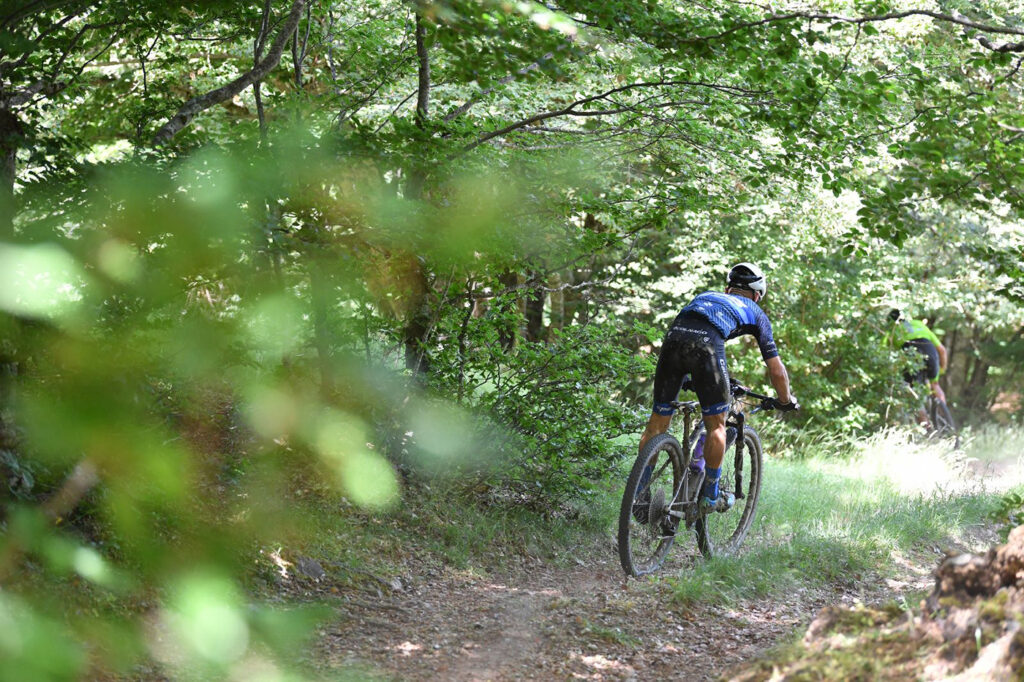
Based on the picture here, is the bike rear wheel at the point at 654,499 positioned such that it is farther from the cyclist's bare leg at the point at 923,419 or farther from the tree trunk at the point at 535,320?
the cyclist's bare leg at the point at 923,419

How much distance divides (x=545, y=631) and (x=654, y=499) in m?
1.48

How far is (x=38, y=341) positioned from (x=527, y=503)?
13.7 ft

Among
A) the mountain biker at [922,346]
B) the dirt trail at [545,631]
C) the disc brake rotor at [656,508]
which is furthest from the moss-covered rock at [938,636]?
the mountain biker at [922,346]

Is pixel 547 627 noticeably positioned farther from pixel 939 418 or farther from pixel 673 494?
pixel 939 418

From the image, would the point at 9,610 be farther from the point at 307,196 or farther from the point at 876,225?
the point at 876,225

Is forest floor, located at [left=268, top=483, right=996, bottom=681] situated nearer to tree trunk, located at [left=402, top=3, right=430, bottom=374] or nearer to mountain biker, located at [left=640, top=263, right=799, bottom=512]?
mountain biker, located at [left=640, top=263, right=799, bottom=512]

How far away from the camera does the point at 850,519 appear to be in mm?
7539

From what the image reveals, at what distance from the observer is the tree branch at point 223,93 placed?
17.9ft

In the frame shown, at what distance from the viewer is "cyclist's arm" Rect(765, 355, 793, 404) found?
6.09 meters

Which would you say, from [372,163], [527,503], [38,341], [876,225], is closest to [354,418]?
[527,503]

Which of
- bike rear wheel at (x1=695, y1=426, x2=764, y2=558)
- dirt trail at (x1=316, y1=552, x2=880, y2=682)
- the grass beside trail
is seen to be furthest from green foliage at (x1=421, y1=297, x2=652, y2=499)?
the grass beside trail

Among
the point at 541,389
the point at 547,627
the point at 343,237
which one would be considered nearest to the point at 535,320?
the point at 541,389

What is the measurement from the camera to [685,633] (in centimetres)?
480

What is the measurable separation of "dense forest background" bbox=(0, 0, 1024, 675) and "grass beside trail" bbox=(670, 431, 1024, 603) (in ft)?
5.08
